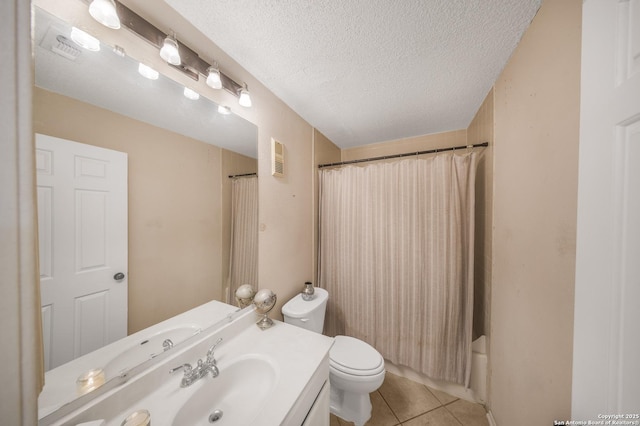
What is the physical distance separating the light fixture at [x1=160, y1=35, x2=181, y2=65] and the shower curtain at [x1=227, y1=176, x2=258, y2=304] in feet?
1.77

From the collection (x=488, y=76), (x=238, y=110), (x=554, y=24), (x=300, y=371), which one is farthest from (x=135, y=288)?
(x=488, y=76)

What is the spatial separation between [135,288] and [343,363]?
3.92 feet

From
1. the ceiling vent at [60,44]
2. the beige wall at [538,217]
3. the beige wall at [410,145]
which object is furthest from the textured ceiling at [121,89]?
the beige wall at [410,145]

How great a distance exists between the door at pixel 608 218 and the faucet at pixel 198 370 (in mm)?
1186

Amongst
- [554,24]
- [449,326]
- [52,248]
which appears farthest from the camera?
[449,326]

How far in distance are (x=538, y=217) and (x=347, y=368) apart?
4.19 ft

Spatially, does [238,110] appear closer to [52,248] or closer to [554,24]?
[52,248]

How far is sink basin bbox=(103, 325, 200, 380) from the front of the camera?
0.65 m

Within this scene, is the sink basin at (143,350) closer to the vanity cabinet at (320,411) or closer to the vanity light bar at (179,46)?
the vanity cabinet at (320,411)

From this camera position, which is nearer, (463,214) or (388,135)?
(463,214)

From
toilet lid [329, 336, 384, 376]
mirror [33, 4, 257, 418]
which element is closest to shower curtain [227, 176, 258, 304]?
mirror [33, 4, 257, 418]

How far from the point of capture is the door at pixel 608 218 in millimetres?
456

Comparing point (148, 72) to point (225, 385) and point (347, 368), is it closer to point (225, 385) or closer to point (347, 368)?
point (225, 385)

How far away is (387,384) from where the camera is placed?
1.59 metres
